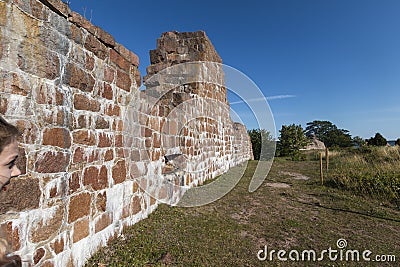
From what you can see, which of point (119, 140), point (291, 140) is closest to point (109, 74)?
point (119, 140)

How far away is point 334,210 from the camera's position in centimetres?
511

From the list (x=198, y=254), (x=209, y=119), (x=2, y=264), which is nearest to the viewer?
(x=2, y=264)

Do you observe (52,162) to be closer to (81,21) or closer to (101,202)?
(101,202)

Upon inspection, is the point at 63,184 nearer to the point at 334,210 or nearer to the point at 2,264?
the point at 2,264

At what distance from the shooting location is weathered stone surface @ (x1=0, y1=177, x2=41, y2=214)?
170 centimetres

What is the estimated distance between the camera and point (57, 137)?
2197mm

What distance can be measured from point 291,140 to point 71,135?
20368 mm

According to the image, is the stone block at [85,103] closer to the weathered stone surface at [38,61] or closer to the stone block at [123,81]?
the weathered stone surface at [38,61]

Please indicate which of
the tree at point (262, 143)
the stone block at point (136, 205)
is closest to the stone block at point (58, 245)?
the stone block at point (136, 205)

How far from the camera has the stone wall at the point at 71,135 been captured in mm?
1822

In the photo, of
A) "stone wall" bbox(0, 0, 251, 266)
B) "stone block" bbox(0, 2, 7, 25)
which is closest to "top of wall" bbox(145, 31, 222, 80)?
"stone wall" bbox(0, 0, 251, 266)

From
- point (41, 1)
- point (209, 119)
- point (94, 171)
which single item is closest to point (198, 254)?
point (94, 171)

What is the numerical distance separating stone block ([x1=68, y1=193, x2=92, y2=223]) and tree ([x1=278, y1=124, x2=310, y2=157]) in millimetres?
19700

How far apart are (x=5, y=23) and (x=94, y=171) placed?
164 centimetres
